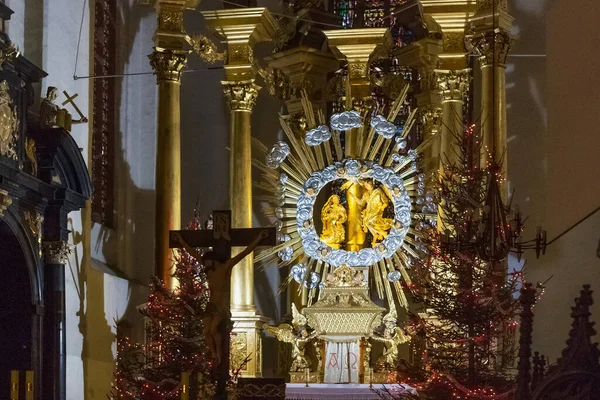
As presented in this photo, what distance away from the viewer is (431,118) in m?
23.3

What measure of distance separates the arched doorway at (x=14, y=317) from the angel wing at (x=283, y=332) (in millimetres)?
4490

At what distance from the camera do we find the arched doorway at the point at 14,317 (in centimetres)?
1766

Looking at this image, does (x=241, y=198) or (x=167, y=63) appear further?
(x=241, y=198)

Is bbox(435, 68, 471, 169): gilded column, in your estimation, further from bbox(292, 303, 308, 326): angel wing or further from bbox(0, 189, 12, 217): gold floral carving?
bbox(0, 189, 12, 217): gold floral carving

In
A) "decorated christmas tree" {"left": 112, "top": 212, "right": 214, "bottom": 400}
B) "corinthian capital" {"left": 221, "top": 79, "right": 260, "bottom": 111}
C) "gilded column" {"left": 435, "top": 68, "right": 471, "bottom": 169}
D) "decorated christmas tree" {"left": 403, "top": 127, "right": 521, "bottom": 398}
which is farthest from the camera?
"corinthian capital" {"left": 221, "top": 79, "right": 260, "bottom": 111}

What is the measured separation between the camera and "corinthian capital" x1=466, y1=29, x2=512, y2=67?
786 inches

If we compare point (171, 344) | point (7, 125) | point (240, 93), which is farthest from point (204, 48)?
point (171, 344)

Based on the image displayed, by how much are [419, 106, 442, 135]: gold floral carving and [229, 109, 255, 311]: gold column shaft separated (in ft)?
11.2

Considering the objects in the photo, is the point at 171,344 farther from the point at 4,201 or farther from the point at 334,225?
the point at 334,225

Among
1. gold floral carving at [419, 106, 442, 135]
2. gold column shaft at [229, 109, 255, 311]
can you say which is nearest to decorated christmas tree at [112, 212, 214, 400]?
gold column shaft at [229, 109, 255, 311]

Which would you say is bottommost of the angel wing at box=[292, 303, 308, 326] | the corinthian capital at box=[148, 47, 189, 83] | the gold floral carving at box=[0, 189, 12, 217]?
the angel wing at box=[292, 303, 308, 326]

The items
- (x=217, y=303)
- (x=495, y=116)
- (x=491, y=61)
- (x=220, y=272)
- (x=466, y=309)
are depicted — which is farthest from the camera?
(x=491, y=61)

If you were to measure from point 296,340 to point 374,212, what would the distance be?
234cm

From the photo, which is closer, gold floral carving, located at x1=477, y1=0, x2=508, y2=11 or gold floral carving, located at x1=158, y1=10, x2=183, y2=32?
gold floral carving, located at x1=477, y1=0, x2=508, y2=11
